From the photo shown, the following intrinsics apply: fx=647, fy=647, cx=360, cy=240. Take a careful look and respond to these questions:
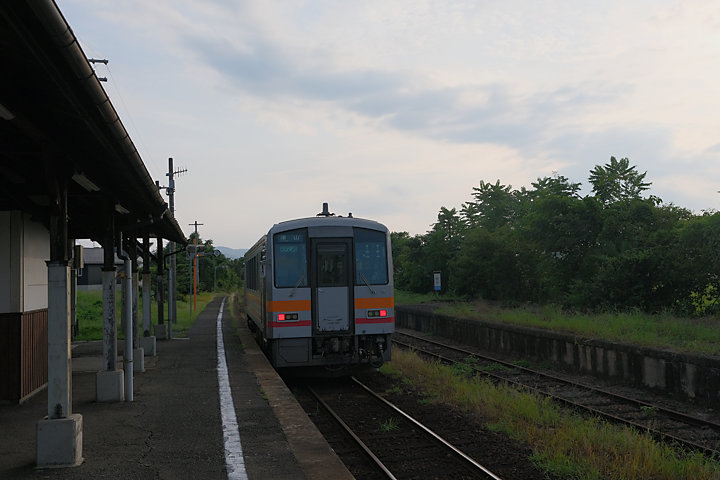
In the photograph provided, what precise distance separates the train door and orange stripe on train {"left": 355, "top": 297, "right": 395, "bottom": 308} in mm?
158

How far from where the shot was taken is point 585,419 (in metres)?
9.17

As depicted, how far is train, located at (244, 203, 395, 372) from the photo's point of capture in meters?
11.3

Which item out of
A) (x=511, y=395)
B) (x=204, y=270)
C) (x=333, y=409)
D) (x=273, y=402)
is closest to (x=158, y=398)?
(x=273, y=402)

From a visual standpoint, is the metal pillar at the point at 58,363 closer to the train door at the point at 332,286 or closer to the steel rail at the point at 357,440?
the steel rail at the point at 357,440

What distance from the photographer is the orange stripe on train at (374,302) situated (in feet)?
→ 37.7

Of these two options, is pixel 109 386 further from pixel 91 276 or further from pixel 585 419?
pixel 91 276

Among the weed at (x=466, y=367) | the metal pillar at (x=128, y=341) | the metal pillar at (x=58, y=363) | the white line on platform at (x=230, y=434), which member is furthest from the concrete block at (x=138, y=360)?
the metal pillar at (x=58, y=363)

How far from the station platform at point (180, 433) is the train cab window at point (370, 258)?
7.97 ft

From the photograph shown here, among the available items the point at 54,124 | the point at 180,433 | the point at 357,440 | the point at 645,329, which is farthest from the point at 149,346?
the point at 645,329

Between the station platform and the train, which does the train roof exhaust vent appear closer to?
the train

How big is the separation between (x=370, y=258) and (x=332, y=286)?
89 centimetres

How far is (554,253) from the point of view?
23.3 m

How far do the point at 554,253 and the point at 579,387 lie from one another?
1213 cm

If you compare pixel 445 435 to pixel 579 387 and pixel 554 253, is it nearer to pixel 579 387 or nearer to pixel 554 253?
pixel 579 387
